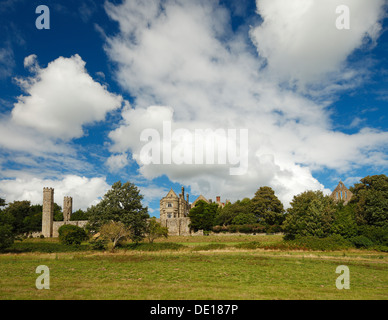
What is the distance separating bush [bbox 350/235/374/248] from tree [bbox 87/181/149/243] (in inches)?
1247

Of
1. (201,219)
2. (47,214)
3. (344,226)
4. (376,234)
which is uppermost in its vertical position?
(344,226)

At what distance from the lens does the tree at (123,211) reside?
42156mm

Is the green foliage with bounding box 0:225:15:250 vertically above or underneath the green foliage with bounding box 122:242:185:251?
above

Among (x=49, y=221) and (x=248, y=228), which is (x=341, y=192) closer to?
(x=248, y=228)

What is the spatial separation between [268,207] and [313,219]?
87.9 ft

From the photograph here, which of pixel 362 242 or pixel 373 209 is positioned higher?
pixel 373 209

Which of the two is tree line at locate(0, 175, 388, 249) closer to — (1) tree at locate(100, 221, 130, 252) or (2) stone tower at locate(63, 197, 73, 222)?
(1) tree at locate(100, 221, 130, 252)

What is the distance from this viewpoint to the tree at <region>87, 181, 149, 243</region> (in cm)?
4216

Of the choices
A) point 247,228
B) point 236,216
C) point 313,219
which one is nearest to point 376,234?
point 313,219

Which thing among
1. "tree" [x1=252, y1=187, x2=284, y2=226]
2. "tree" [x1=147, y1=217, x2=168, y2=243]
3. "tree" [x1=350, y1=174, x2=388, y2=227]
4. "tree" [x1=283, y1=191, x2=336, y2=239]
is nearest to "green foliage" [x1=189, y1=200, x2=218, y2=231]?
"tree" [x1=252, y1=187, x2=284, y2=226]

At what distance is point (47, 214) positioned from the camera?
73.0 meters

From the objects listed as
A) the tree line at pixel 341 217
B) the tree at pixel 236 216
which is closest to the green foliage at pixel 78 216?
the tree at pixel 236 216
